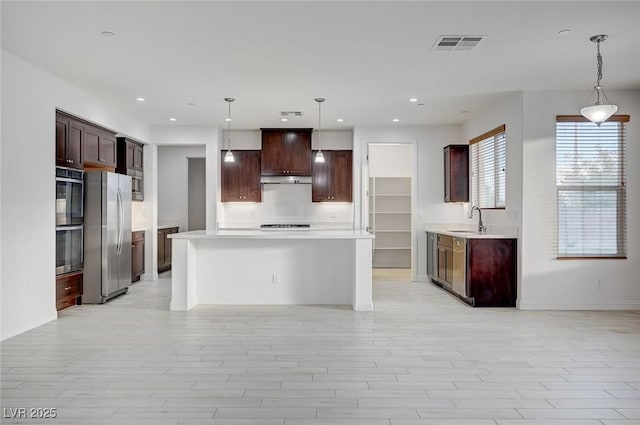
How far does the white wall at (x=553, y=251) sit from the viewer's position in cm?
533

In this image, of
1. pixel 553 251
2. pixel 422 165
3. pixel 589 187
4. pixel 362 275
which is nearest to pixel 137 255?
pixel 362 275

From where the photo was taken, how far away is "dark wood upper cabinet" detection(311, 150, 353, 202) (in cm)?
788

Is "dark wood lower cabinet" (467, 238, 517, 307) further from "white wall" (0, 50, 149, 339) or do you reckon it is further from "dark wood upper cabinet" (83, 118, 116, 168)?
"dark wood upper cabinet" (83, 118, 116, 168)

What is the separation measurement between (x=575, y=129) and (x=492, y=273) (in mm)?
2010

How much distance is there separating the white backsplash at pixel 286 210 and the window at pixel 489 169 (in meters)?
2.22

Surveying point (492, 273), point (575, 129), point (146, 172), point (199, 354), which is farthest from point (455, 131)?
point (199, 354)

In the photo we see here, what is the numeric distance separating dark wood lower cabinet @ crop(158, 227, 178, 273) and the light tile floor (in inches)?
119

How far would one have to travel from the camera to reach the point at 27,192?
4.42m

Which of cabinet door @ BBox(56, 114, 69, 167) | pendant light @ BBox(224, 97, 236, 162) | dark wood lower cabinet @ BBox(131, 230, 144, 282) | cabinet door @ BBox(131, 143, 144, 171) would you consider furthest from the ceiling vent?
dark wood lower cabinet @ BBox(131, 230, 144, 282)

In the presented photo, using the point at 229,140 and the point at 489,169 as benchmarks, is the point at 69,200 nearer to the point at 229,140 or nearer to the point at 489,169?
the point at 229,140

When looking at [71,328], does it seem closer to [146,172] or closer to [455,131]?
[146,172]

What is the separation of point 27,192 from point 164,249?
410cm

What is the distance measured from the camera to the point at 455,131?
772 centimetres

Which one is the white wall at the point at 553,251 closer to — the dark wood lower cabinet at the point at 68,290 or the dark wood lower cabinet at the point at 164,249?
the dark wood lower cabinet at the point at 68,290
